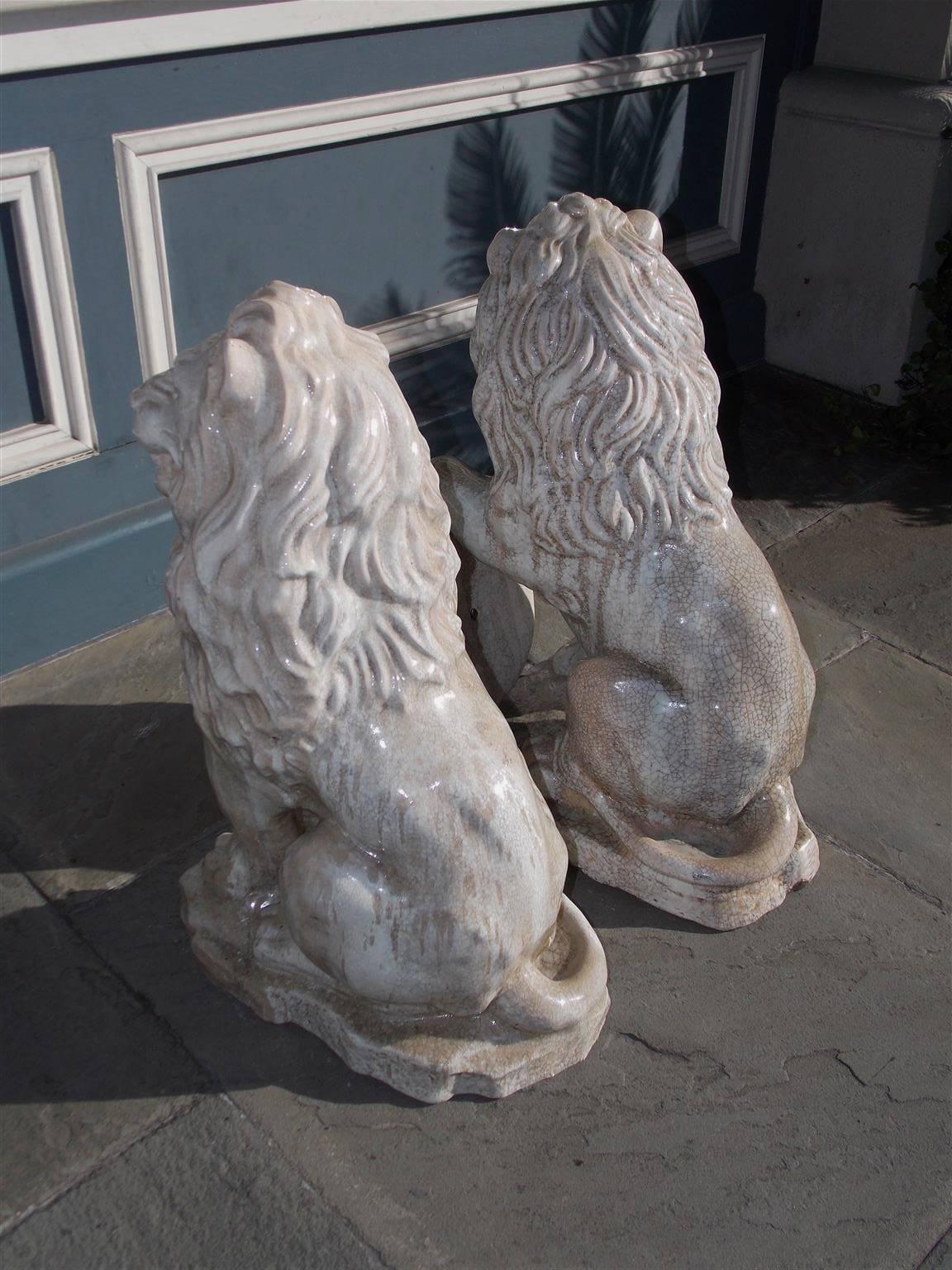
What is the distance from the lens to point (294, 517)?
1976 mm

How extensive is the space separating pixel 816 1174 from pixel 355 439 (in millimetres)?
1677

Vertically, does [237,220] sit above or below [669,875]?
above

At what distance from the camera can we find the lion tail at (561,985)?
2.41 metres

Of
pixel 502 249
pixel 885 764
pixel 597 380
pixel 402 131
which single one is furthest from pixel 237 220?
pixel 885 764

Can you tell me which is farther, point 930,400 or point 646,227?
point 930,400

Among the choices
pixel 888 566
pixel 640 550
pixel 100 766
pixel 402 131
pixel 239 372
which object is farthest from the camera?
pixel 888 566

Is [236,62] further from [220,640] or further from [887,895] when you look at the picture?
[887,895]

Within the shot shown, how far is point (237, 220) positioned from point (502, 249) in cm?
159

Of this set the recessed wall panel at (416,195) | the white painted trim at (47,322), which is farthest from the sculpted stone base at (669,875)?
the recessed wall panel at (416,195)

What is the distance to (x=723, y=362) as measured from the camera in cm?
602

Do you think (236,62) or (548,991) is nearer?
(548,991)

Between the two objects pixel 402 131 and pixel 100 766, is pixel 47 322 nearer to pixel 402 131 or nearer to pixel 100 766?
pixel 100 766

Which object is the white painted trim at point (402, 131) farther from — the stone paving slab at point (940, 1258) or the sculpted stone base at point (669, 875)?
the stone paving slab at point (940, 1258)

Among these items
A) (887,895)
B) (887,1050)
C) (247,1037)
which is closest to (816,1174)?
(887,1050)
